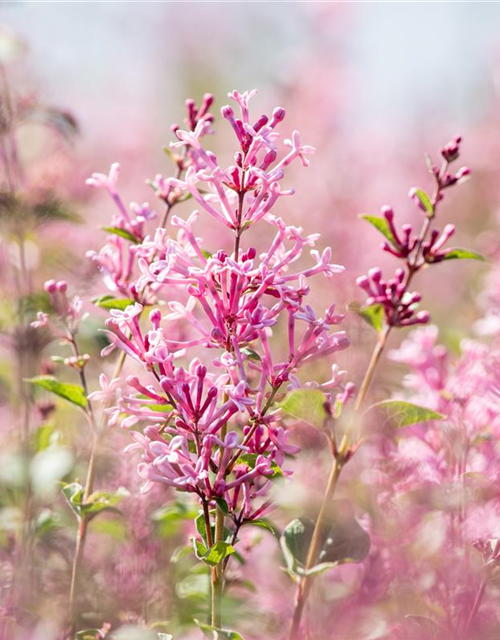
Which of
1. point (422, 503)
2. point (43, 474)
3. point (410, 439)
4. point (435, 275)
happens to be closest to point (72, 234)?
point (43, 474)

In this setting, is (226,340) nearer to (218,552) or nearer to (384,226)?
(218,552)

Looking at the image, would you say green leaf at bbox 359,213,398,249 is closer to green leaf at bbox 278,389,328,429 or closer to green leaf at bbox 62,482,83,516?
green leaf at bbox 278,389,328,429


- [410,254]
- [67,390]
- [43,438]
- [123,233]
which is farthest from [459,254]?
[43,438]

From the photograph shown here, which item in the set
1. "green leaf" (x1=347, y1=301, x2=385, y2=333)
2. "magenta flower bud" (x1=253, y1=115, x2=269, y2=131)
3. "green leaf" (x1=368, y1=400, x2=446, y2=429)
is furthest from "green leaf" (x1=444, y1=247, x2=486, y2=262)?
"magenta flower bud" (x1=253, y1=115, x2=269, y2=131)

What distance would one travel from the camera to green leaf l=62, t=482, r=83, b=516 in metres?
1.08

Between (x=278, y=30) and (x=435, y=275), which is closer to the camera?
(x=435, y=275)

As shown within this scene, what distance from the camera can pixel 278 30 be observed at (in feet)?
19.5

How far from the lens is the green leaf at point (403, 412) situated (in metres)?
0.96

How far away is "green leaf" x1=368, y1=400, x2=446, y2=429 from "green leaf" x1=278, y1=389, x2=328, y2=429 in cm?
8

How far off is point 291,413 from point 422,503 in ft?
1.16

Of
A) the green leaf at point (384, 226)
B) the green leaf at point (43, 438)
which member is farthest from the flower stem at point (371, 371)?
the green leaf at point (43, 438)

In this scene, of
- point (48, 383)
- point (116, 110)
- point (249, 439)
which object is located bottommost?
point (249, 439)

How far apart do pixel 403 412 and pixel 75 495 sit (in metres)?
0.45

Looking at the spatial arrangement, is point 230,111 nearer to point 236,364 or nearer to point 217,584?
point 236,364
